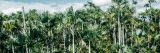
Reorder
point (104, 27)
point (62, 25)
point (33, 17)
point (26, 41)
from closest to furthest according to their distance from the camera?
point (26, 41) < point (62, 25) < point (104, 27) < point (33, 17)

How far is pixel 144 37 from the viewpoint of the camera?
85.4 m

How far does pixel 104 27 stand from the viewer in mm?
96500

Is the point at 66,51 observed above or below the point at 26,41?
below

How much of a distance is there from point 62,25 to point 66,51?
25.6 feet

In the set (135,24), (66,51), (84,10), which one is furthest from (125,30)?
(66,51)

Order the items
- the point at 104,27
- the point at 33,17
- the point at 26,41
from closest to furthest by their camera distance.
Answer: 1. the point at 26,41
2. the point at 104,27
3. the point at 33,17

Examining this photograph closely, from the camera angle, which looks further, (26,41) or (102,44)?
(102,44)

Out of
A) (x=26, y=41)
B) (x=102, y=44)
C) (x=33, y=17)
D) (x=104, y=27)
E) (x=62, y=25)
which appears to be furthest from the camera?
Result: (x=33, y=17)

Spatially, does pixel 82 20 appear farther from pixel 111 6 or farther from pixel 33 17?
pixel 33 17

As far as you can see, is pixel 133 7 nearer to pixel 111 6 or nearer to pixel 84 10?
pixel 111 6

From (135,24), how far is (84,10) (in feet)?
55.6

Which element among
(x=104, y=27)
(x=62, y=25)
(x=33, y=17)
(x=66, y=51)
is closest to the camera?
(x=66, y=51)

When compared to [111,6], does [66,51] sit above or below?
below

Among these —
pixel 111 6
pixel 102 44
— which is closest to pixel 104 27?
pixel 111 6
